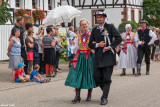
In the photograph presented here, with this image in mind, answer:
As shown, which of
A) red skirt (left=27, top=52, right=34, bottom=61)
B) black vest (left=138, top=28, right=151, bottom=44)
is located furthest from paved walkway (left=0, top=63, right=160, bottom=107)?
black vest (left=138, top=28, right=151, bottom=44)

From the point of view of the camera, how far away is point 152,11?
1785 inches

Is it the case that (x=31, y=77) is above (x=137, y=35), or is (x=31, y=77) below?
below

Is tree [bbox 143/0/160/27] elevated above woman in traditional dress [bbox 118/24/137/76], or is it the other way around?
tree [bbox 143/0/160/27]

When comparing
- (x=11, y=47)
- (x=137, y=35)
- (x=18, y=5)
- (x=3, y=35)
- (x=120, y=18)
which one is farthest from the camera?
(x=120, y=18)

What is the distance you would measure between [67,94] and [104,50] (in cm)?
199

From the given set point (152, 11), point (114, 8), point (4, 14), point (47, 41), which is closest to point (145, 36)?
point (47, 41)

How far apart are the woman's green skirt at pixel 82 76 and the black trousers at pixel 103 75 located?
6.0 inches

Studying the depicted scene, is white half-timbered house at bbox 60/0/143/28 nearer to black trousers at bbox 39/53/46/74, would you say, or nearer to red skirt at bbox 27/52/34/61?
black trousers at bbox 39/53/46/74

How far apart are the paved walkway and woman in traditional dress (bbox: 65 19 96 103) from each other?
1.16 ft

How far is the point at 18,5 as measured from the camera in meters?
33.5

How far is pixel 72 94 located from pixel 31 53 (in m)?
3.96

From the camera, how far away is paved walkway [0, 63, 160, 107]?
8.60 meters

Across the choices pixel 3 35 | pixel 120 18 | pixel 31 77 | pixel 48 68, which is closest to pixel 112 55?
pixel 31 77

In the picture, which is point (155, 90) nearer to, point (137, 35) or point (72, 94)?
point (72, 94)
